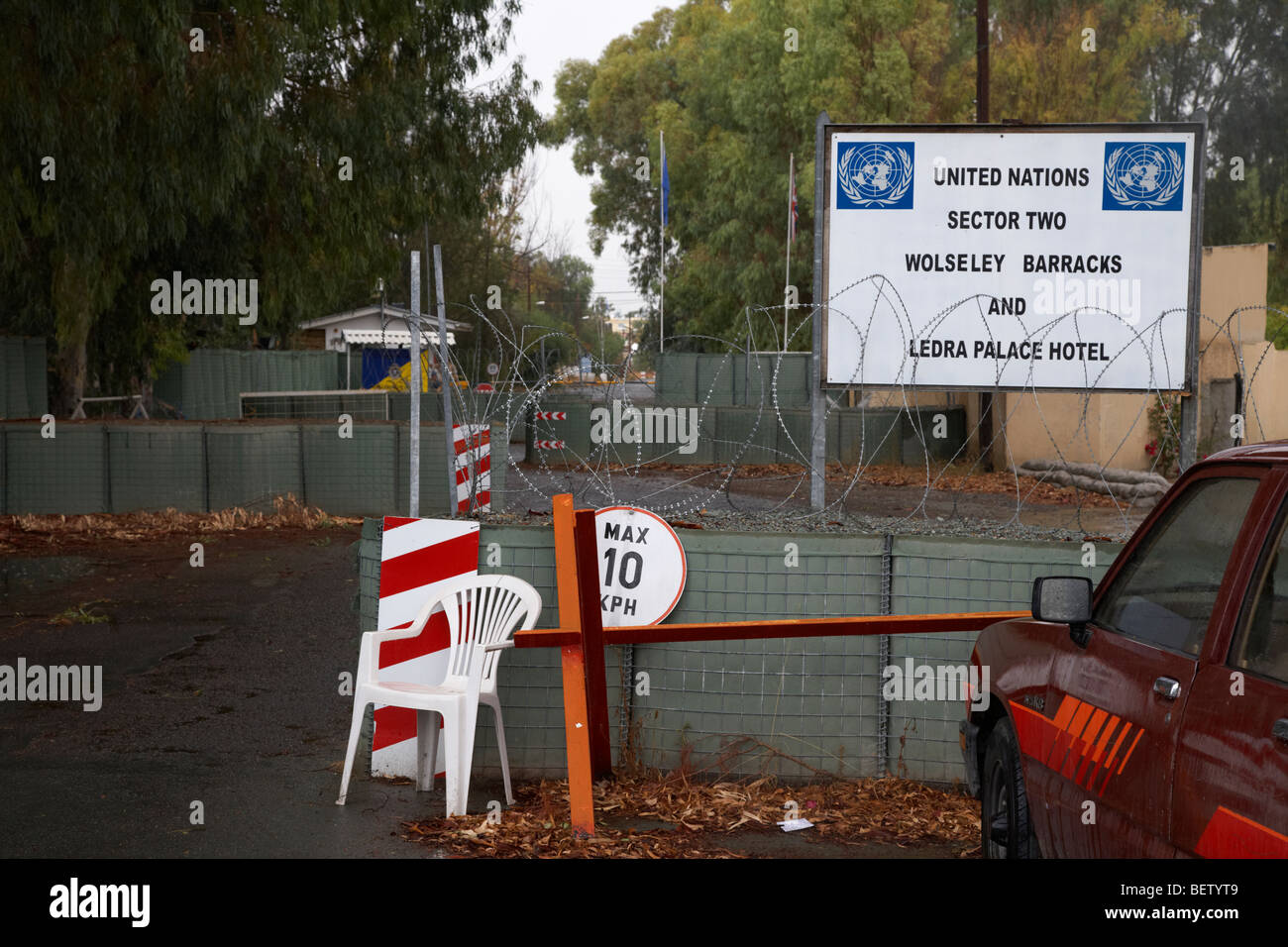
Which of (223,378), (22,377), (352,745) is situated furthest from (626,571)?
(223,378)

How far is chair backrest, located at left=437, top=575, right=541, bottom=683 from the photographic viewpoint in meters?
6.39

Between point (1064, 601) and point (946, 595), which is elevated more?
point (1064, 601)

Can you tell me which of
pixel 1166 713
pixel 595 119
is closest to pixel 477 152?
pixel 1166 713

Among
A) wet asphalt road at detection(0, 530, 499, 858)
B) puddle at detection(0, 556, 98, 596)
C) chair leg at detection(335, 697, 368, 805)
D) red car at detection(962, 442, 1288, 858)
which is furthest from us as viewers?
puddle at detection(0, 556, 98, 596)

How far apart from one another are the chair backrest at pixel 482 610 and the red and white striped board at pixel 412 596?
108mm

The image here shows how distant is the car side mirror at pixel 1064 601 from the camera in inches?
161

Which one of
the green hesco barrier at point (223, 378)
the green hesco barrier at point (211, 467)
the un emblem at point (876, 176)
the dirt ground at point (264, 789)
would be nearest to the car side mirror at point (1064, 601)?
the dirt ground at point (264, 789)

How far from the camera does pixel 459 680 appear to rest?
6426 mm

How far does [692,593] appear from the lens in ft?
21.7

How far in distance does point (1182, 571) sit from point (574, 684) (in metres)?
2.75
